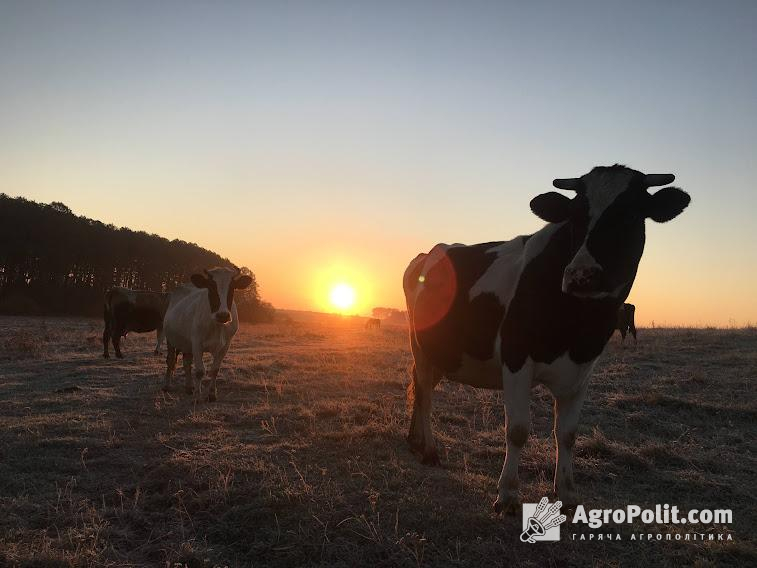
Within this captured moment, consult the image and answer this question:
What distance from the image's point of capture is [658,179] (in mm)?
4016

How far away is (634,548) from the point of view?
3672mm

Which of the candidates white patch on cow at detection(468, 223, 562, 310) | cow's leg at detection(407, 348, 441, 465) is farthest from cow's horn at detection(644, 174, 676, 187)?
cow's leg at detection(407, 348, 441, 465)

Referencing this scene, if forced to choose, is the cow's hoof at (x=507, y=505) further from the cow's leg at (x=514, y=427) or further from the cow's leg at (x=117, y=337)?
the cow's leg at (x=117, y=337)

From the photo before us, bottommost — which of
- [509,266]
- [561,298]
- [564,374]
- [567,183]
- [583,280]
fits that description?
[564,374]

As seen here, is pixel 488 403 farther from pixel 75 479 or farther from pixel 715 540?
pixel 75 479

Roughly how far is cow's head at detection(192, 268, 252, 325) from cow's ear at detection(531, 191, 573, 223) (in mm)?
7000

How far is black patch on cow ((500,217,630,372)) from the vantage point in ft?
13.1

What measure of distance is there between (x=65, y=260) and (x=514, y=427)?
158 feet

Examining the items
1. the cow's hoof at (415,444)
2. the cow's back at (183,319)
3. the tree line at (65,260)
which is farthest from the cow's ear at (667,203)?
the tree line at (65,260)

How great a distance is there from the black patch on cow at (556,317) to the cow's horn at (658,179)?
667 mm

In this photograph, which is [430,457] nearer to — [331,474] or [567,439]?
[331,474]

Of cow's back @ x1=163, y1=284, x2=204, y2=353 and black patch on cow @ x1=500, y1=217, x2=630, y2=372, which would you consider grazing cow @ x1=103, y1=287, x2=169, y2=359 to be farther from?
black patch on cow @ x1=500, y1=217, x2=630, y2=372

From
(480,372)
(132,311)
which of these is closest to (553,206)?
(480,372)

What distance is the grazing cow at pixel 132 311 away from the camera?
17.6 m
